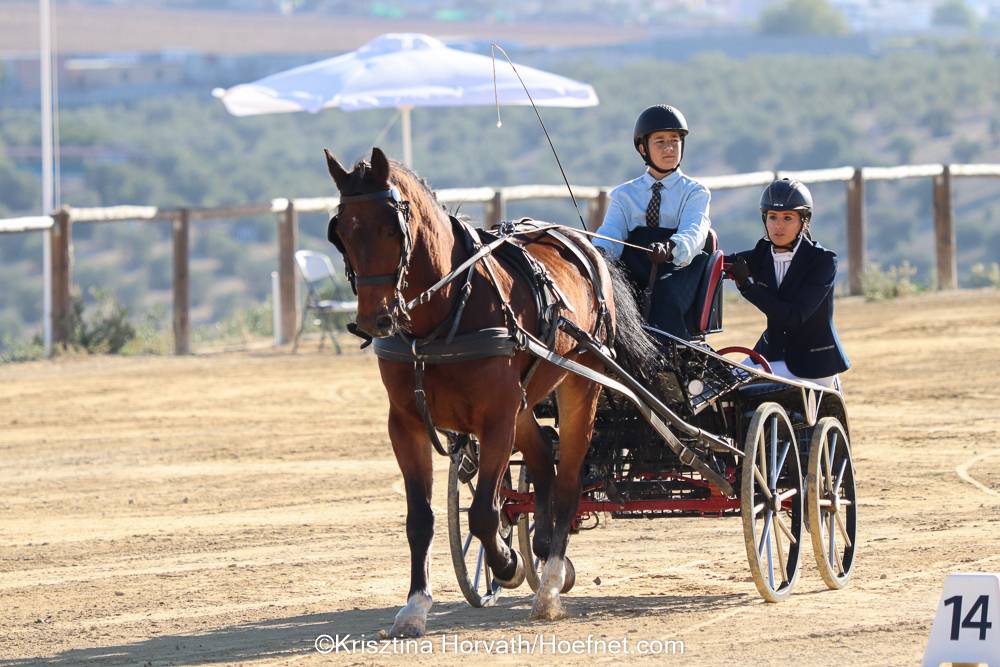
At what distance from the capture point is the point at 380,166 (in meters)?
6.05

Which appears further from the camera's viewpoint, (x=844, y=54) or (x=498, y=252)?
(x=844, y=54)

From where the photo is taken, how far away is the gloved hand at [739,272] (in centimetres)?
781

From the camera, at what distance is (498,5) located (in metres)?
102

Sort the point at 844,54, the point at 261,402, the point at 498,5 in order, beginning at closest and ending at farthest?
the point at 261,402, the point at 844,54, the point at 498,5

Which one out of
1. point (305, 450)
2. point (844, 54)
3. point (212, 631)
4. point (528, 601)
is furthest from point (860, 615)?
point (844, 54)

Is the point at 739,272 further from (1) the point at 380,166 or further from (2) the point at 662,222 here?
(1) the point at 380,166

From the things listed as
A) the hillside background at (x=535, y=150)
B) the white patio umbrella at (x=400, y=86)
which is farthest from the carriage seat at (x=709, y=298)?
the hillside background at (x=535, y=150)

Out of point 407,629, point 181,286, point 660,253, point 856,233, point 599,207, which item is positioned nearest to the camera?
point 407,629

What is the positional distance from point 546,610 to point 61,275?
11.0 meters

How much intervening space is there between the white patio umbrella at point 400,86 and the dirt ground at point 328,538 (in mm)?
2786

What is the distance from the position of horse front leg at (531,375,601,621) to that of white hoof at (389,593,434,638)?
69 cm

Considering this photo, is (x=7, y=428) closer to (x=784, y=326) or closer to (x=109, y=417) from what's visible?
(x=109, y=417)

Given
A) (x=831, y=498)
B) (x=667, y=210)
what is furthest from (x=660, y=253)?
(x=831, y=498)

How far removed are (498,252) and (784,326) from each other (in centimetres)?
170
